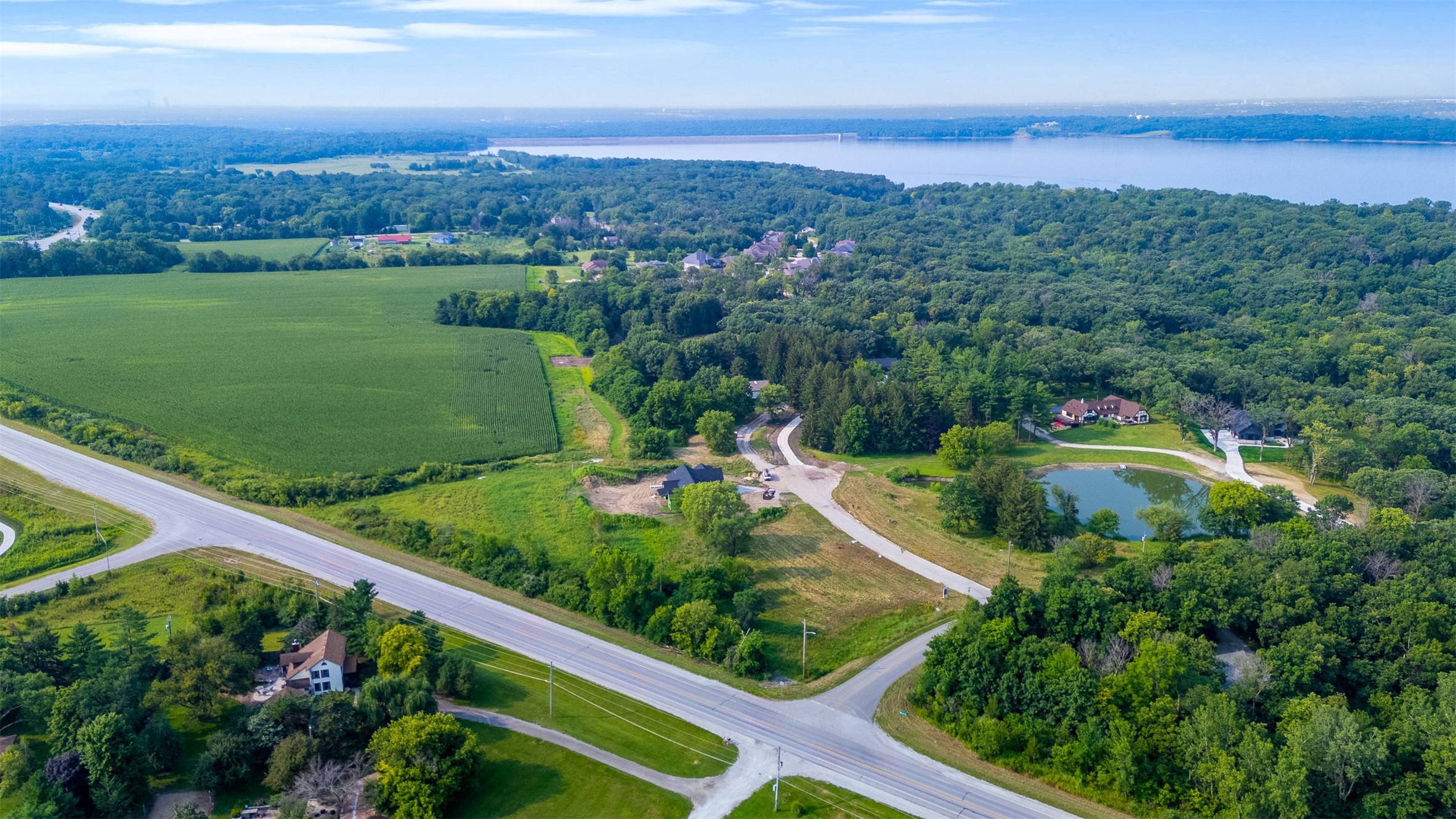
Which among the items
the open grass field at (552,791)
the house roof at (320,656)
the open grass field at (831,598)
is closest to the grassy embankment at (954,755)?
the open grass field at (831,598)

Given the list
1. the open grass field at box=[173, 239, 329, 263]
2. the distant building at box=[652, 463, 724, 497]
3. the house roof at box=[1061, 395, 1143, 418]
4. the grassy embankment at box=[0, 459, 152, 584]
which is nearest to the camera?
the grassy embankment at box=[0, 459, 152, 584]

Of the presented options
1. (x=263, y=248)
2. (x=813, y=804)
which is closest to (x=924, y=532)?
(x=813, y=804)

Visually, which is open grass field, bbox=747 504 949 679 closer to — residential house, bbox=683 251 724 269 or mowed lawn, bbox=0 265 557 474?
mowed lawn, bbox=0 265 557 474

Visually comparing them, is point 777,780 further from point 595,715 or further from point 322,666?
point 322,666

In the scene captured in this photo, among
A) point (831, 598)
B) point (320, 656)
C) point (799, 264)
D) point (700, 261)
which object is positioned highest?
point (700, 261)

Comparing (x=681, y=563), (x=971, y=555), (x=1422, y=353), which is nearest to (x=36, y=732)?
(x=681, y=563)

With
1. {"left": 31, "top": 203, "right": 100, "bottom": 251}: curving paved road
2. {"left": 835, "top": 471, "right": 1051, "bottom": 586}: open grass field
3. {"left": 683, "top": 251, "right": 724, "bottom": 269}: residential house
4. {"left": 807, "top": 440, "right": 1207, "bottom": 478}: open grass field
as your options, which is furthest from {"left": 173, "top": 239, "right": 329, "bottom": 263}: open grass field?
{"left": 835, "top": 471, "right": 1051, "bottom": 586}: open grass field

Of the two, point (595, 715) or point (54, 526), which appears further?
point (54, 526)
